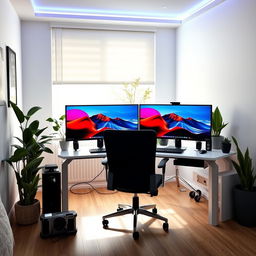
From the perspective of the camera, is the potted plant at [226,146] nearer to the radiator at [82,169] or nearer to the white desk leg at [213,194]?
the white desk leg at [213,194]

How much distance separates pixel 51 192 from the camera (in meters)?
3.32

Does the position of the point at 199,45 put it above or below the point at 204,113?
above

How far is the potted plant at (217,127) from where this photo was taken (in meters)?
3.49

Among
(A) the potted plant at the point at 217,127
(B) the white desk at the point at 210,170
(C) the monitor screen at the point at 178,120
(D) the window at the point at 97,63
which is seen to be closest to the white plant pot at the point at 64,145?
(B) the white desk at the point at 210,170

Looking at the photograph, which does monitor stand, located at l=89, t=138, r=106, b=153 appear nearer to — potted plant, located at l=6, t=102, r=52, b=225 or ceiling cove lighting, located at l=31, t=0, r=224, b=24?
potted plant, located at l=6, t=102, r=52, b=225

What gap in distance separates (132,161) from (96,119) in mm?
866

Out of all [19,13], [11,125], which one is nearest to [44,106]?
[11,125]

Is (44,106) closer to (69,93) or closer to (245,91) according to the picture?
(69,93)

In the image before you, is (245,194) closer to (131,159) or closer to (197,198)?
(197,198)

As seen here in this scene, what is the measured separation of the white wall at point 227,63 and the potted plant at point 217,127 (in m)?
0.14

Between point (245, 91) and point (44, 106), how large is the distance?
8.88ft

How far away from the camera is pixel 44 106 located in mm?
4418

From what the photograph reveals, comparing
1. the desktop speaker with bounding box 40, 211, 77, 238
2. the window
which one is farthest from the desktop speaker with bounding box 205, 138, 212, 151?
the window

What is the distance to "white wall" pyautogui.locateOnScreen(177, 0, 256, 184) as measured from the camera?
3.19m
